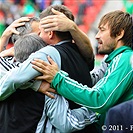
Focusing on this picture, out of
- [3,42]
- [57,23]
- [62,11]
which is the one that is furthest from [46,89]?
[3,42]

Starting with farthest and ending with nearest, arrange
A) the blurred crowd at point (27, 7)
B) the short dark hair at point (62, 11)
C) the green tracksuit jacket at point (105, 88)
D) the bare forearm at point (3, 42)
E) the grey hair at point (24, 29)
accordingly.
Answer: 1. the blurred crowd at point (27, 7)
2. the bare forearm at point (3, 42)
3. the grey hair at point (24, 29)
4. the short dark hair at point (62, 11)
5. the green tracksuit jacket at point (105, 88)

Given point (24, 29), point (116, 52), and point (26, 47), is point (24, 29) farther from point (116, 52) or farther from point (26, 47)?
point (116, 52)

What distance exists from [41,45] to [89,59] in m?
0.43

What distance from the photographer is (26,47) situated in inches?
118

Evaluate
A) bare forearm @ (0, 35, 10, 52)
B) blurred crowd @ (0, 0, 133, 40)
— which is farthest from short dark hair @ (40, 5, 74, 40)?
blurred crowd @ (0, 0, 133, 40)

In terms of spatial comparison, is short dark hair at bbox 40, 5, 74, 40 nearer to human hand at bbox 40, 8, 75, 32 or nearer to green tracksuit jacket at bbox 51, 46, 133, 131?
human hand at bbox 40, 8, 75, 32

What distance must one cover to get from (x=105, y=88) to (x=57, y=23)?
537 mm

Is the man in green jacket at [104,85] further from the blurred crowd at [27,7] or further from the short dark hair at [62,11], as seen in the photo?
the blurred crowd at [27,7]

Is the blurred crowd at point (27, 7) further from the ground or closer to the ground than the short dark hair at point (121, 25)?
closer to the ground

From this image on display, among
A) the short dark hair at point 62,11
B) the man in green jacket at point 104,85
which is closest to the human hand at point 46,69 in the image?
the man in green jacket at point 104,85

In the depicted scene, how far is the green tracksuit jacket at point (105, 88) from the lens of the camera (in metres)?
2.78

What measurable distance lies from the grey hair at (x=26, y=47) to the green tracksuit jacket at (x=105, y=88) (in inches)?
10.7

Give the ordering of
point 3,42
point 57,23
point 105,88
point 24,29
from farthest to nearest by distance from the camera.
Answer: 1. point 3,42
2. point 24,29
3. point 57,23
4. point 105,88

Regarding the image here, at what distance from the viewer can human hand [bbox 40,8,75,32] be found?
9.71 ft
